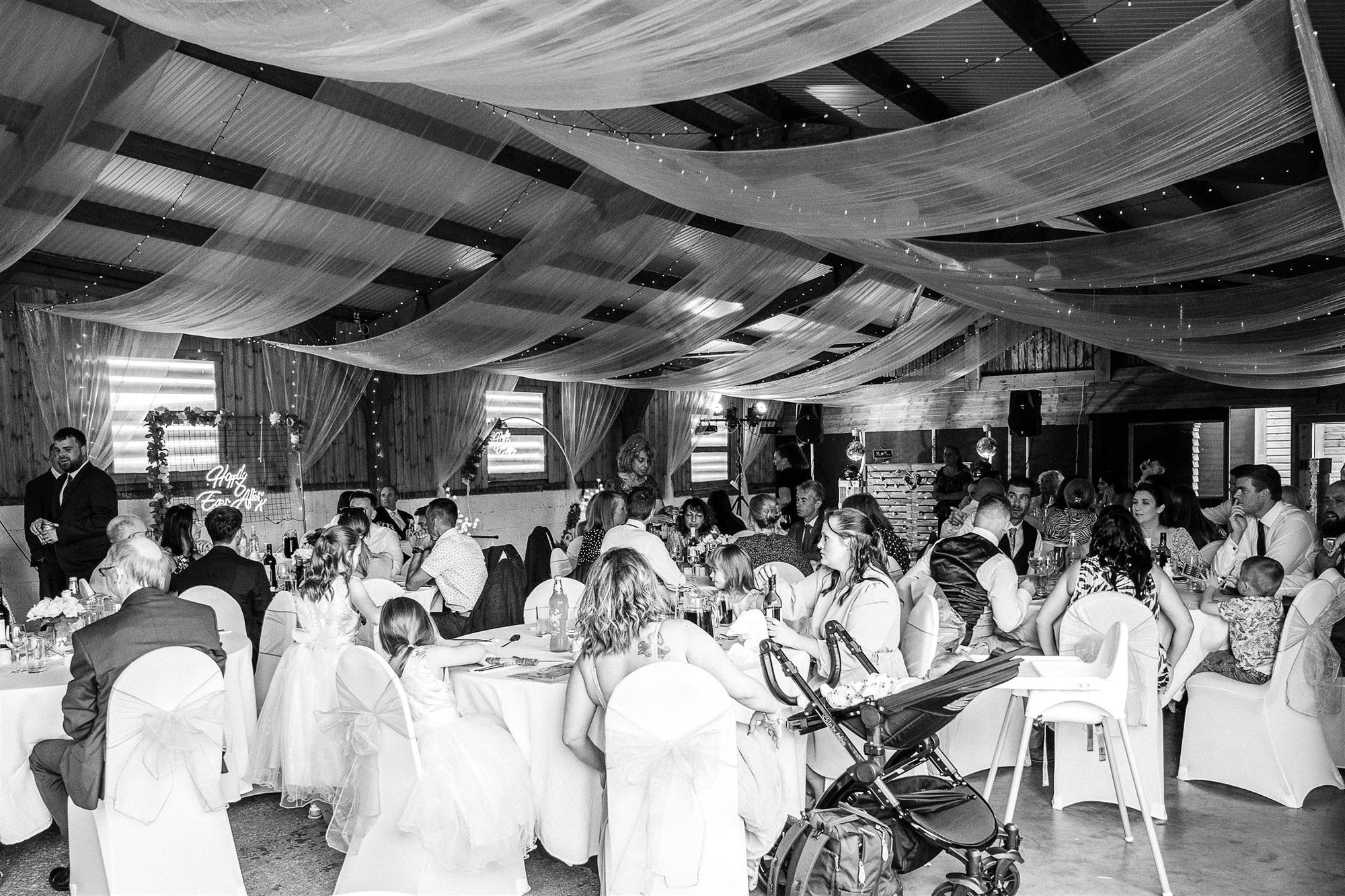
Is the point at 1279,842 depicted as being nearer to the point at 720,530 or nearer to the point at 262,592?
the point at 262,592

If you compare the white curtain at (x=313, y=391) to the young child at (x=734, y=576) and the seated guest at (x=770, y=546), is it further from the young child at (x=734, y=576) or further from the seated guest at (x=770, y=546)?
the young child at (x=734, y=576)

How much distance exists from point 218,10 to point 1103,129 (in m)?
3.06

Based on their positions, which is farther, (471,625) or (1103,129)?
(471,625)

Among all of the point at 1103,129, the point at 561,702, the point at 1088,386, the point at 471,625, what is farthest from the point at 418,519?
the point at 1088,386

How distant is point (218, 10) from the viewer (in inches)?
103

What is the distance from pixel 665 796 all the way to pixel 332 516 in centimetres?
866

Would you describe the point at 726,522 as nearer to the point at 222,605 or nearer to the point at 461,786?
the point at 222,605

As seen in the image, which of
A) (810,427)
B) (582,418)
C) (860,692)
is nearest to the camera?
(860,692)

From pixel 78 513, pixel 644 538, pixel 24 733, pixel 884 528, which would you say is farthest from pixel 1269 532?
pixel 78 513

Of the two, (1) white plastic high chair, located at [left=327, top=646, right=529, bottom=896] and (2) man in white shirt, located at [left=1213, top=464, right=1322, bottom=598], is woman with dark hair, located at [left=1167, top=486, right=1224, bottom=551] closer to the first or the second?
→ (2) man in white shirt, located at [left=1213, top=464, right=1322, bottom=598]

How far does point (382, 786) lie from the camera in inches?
122

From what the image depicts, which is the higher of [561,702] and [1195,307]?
[1195,307]

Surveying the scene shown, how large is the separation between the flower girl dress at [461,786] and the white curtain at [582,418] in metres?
10.6

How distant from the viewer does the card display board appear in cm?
1491
